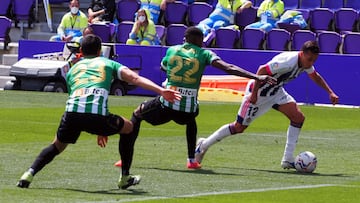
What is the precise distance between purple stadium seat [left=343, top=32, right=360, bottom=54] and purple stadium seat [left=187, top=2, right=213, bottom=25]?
5.13 meters

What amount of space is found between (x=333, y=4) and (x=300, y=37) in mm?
3389

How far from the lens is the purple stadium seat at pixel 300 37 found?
3164 cm

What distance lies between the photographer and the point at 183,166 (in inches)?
599

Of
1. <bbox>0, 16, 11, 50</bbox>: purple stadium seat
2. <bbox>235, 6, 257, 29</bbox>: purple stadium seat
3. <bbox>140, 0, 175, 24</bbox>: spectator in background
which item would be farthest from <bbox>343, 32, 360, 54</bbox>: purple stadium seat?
<bbox>0, 16, 11, 50</bbox>: purple stadium seat

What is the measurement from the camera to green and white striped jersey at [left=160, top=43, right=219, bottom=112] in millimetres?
14820

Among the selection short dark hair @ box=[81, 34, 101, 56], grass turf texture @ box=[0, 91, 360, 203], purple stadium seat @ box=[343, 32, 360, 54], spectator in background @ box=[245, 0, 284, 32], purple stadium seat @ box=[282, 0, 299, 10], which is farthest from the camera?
purple stadium seat @ box=[282, 0, 299, 10]

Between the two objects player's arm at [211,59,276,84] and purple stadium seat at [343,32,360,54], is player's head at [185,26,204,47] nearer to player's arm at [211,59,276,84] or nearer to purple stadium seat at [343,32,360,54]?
player's arm at [211,59,276,84]

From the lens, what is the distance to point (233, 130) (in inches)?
615

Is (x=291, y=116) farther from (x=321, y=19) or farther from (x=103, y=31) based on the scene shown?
(x=103, y=31)

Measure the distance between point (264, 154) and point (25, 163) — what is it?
4117mm

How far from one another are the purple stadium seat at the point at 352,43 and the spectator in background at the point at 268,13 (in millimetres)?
2434

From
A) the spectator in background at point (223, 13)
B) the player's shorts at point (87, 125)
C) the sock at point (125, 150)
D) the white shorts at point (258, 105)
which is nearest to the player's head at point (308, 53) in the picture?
the white shorts at point (258, 105)

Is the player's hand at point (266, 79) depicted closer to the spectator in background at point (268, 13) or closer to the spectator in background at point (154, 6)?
the spectator in background at point (268, 13)

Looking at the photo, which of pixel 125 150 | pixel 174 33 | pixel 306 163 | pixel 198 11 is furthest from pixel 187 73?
pixel 198 11
